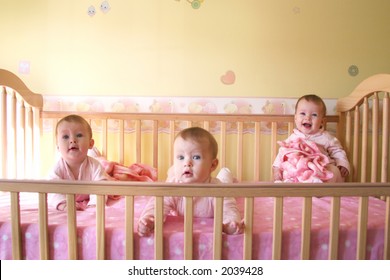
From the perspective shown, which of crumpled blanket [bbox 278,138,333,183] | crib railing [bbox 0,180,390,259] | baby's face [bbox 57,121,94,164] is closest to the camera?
crib railing [bbox 0,180,390,259]

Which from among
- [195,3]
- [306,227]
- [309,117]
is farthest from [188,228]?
[195,3]

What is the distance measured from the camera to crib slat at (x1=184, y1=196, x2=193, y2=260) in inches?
33.8

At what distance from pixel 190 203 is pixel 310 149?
2.88ft

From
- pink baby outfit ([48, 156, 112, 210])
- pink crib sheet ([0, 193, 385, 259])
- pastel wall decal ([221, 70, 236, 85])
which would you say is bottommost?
pink crib sheet ([0, 193, 385, 259])

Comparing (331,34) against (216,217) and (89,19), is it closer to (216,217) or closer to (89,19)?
(89,19)

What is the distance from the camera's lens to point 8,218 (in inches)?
40.4

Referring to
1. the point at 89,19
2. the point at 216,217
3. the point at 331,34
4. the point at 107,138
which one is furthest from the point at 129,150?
the point at 331,34

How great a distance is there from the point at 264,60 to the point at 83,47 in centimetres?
96

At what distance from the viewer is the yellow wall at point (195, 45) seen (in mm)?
1832

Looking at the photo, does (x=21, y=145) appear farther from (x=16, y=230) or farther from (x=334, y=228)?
(x=334, y=228)

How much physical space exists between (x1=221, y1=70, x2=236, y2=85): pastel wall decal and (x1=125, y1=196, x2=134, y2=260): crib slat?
114 centimetres

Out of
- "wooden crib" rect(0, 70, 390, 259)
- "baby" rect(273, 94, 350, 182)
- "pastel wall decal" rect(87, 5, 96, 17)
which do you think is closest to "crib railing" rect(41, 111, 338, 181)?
"baby" rect(273, 94, 350, 182)

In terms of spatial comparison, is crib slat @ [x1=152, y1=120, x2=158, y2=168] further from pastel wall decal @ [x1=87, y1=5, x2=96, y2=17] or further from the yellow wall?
pastel wall decal @ [x1=87, y1=5, x2=96, y2=17]

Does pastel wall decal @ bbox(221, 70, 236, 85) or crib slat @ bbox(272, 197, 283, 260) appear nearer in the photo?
crib slat @ bbox(272, 197, 283, 260)
